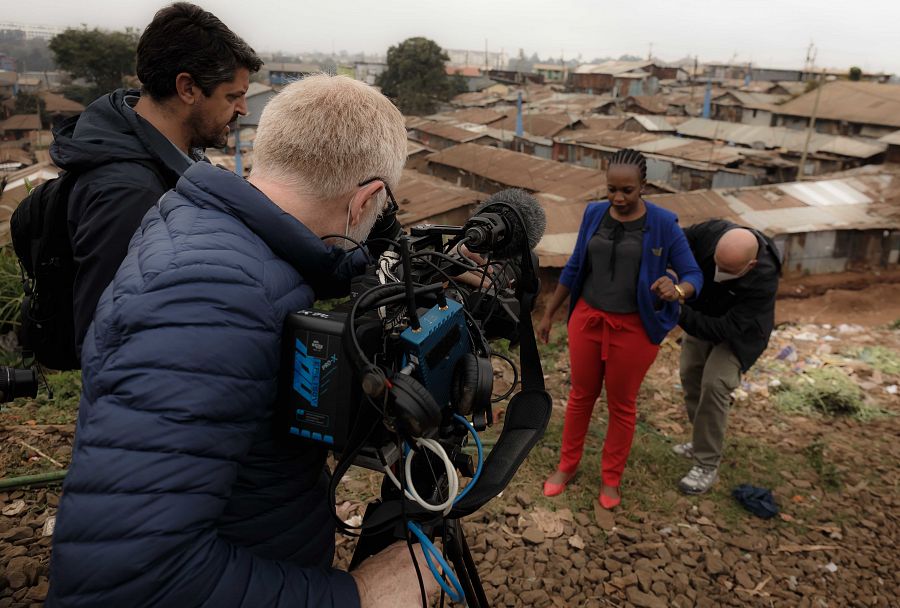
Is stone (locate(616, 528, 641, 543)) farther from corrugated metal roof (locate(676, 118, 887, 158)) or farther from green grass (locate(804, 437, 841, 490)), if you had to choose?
corrugated metal roof (locate(676, 118, 887, 158))

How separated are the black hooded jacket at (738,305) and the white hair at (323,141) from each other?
3.31 m

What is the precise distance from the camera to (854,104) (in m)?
29.4

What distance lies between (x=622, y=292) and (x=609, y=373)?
533 millimetres

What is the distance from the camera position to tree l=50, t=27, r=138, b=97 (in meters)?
34.2

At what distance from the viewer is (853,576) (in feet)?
11.7

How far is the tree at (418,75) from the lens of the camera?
A: 48844 millimetres

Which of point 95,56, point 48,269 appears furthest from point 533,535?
point 95,56

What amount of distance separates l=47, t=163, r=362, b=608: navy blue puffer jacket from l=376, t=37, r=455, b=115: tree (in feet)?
163

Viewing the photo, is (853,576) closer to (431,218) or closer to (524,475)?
(524,475)

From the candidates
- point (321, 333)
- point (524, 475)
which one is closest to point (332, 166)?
point (321, 333)

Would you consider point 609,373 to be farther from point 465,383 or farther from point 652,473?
point 465,383

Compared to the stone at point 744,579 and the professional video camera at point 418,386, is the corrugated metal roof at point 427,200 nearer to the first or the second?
the stone at point 744,579

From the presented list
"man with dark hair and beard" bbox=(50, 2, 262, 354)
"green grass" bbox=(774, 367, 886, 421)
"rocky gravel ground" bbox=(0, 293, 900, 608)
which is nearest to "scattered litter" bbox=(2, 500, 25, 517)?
"rocky gravel ground" bbox=(0, 293, 900, 608)

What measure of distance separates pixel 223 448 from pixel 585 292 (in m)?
3.16
